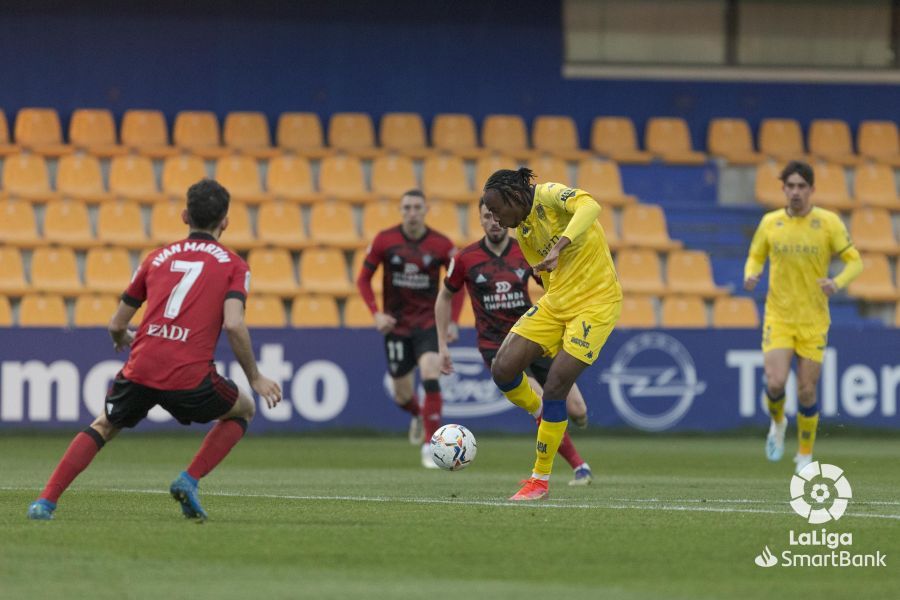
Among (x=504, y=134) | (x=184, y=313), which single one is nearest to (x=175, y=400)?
(x=184, y=313)

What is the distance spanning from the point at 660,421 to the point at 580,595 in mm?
12299

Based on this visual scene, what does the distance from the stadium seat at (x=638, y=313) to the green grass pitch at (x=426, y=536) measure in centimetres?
620

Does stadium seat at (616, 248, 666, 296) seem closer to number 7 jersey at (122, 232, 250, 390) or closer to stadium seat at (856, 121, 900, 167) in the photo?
stadium seat at (856, 121, 900, 167)

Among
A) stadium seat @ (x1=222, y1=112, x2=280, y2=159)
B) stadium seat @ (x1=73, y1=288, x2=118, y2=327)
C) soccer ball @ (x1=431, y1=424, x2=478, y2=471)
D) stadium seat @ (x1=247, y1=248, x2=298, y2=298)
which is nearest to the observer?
soccer ball @ (x1=431, y1=424, x2=478, y2=471)

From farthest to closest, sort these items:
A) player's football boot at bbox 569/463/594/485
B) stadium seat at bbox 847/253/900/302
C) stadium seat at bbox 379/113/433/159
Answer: stadium seat at bbox 379/113/433/159
stadium seat at bbox 847/253/900/302
player's football boot at bbox 569/463/594/485

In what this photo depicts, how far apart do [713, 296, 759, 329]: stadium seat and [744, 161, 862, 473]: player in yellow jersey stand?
6.39 metres

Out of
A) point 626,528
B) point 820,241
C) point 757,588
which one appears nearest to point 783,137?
point 820,241

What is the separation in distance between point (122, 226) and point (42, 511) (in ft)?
39.2

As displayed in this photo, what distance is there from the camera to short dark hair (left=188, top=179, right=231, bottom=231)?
818 cm

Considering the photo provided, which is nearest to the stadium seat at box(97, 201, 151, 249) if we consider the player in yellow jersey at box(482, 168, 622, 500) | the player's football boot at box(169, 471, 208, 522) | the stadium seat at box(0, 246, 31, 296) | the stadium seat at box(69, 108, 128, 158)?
the stadium seat at box(0, 246, 31, 296)

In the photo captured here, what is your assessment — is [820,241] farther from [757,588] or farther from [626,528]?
[757,588]

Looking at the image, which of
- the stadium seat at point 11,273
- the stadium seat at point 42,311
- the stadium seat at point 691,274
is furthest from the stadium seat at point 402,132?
the stadium seat at point 42,311

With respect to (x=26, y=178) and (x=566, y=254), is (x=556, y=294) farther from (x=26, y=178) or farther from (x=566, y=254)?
(x=26, y=178)

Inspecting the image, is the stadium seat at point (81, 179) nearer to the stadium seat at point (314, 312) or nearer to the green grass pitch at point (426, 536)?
the stadium seat at point (314, 312)
